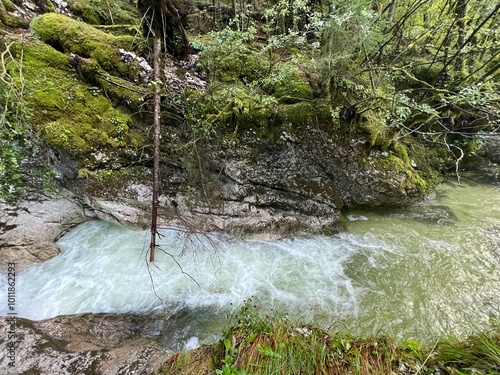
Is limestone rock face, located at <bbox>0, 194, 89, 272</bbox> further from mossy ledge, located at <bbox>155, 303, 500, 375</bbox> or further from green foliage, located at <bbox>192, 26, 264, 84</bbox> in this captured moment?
green foliage, located at <bbox>192, 26, 264, 84</bbox>

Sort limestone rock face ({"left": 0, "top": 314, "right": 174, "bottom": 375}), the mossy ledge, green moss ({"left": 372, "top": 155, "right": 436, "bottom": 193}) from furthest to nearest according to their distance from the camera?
green moss ({"left": 372, "top": 155, "right": 436, "bottom": 193}), limestone rock face ({"left": 0, "top": 314, "right": 174, "bottom": 375}), the mossy ledge

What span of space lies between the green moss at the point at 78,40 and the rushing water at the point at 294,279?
3635 millimetres

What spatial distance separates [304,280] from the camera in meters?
4.91

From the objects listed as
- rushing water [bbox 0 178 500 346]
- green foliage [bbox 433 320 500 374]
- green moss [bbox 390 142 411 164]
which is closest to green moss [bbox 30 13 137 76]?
rushing water [bbox 0 178 500 346]

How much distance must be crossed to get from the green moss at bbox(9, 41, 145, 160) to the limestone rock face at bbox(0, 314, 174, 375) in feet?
10.1

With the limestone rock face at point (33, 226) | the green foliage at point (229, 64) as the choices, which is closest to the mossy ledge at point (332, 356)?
the limestone rock face at point (33, 226)

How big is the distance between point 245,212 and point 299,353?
3.77m

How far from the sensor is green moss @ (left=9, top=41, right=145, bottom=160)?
4672mm

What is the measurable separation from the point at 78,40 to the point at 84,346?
6012 mm

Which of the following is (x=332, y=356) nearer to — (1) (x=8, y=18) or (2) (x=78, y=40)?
(2) (x=78, y=40)

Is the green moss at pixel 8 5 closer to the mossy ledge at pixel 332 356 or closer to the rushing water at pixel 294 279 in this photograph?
the rushing water at pixel 294 279

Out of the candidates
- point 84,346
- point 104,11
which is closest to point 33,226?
point 84,346

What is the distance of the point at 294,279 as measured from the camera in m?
4.93

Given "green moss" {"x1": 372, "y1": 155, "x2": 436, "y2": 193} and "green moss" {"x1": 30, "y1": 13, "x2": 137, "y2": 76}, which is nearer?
"green moss" {"x1": 30, "y1": 13, "x2": 137, "y2": 76}
